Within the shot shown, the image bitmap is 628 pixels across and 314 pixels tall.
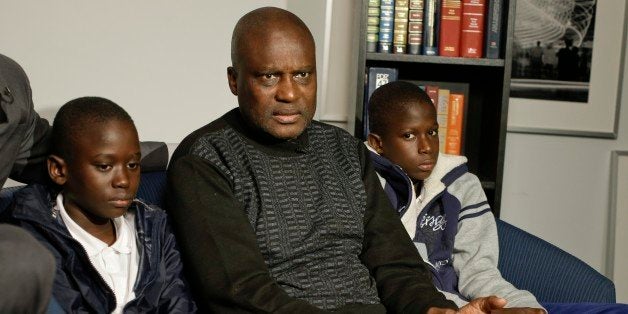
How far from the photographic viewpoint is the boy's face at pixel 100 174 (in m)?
1.95

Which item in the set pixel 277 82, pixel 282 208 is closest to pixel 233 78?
pixel 277 82

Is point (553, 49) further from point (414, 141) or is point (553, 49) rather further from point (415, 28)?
point (414, 141)

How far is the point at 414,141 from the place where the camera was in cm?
252

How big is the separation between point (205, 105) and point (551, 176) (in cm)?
139

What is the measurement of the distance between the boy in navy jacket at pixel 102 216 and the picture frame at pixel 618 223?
6.79 ft

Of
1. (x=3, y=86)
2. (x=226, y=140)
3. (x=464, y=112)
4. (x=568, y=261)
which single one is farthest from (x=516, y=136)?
(x=3, y=86)

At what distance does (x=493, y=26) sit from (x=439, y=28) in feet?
0.56

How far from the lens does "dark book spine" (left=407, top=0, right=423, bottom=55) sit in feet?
9.77

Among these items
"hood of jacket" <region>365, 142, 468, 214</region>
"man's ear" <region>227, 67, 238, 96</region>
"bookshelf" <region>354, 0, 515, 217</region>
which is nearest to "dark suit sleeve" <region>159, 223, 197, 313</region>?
"man's ear" <region>227, 67, 238, 96</region>

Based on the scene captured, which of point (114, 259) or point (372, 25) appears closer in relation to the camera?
point (114, 259)

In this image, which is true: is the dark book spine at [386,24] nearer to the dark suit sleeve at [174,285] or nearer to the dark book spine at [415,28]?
the dark book spine at [415,28]

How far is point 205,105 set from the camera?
296cm

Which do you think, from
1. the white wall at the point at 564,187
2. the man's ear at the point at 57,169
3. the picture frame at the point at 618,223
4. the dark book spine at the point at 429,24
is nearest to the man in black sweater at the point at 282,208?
the man's ear at the point at 57,169

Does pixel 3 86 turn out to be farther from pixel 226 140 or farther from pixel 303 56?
pixel 303 56
